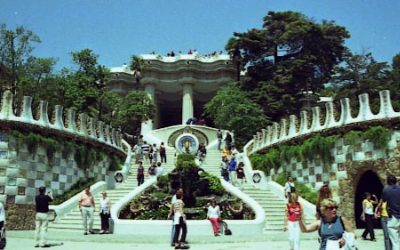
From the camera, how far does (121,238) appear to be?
1283 cm

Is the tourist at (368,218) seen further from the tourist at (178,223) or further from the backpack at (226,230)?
the tourist at (178,223)

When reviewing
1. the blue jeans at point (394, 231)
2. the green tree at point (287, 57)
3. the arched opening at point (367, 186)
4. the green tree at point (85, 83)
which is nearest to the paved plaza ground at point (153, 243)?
the blue jeans at point (394, 231)

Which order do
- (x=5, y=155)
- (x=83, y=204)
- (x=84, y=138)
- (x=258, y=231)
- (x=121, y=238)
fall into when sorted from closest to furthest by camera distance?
Result: (x=121, y=238) → (x=83, y=204) → (x=258, y=231) → (x=5, y=155) → (x=84, y=138)

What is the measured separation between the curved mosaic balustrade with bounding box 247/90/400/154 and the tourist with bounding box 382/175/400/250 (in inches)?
460

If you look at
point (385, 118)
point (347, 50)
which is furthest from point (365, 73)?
point (385, 118)

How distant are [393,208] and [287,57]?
34.5m

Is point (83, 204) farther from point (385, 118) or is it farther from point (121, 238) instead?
point (385, 118)

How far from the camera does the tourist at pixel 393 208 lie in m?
7.79

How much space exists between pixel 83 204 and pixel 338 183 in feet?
38.0

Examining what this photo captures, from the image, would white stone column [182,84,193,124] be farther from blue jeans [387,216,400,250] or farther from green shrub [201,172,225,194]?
blue jeans [387,216,400,250]

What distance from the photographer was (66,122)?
21438 millimetres

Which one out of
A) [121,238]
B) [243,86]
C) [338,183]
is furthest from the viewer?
[243,86]

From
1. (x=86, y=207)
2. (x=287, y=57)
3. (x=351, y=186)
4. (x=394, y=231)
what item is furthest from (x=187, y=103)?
(x=394, y=231)

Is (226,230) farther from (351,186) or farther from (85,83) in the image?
(85,83)
